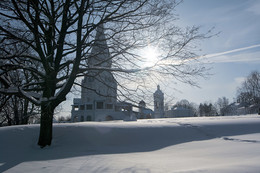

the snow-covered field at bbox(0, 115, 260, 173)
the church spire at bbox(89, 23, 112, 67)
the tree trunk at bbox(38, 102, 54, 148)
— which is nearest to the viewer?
the snow-covered field at bbox(0, 115, 260, 173)

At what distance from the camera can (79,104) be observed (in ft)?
169

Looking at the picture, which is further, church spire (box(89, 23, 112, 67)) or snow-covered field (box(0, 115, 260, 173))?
church spire (box(89, 23, 112, 67))

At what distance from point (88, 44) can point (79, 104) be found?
4487 cm

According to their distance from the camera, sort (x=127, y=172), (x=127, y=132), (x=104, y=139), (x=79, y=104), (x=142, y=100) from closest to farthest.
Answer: (x=127, y=172) → (x=142, y=100) → (x=104, y=139) → (x=127, y=132) → (x=79, y=104)

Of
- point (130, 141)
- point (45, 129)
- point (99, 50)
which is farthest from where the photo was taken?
point (99, 50)

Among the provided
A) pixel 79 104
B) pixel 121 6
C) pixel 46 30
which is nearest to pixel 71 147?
pixel 46 30

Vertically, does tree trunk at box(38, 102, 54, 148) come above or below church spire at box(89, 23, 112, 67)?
below

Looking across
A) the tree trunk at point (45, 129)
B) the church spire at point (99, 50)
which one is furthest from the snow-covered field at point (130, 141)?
the church spire at point (99, 50)

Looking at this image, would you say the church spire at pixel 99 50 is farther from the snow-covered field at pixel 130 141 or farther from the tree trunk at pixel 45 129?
the snow-covered field at pixel 130 141

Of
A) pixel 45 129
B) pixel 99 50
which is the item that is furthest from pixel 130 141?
pixel 99 50

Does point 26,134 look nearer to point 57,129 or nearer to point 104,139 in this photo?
point 57,129

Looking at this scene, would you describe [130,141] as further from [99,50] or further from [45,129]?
[99,50]

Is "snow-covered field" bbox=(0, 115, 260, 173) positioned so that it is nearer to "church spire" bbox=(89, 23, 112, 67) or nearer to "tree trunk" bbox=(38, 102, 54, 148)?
"tree trunk" bbox=(38, 102, 54, 148)

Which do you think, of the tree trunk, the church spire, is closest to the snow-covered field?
the tree trunk
